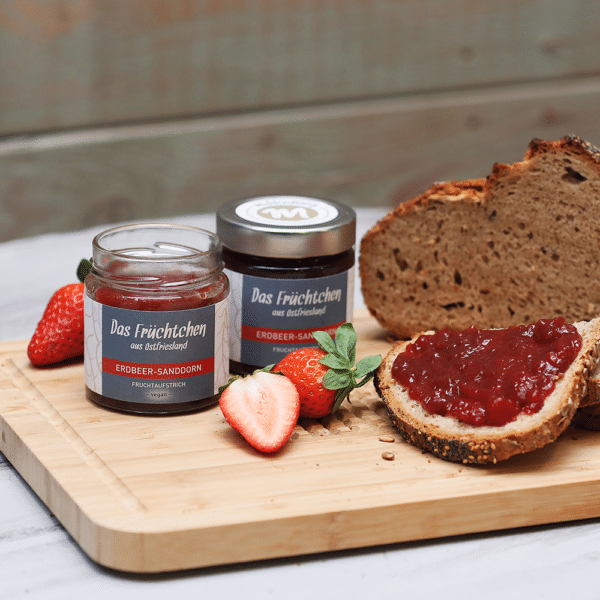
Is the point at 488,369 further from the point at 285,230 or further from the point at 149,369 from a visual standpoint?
the point at 149,369

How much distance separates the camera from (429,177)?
226 inches

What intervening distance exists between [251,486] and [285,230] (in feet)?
2.54

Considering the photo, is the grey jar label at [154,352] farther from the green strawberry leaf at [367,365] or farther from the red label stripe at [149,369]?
the green strawberry leaf at [367,365]

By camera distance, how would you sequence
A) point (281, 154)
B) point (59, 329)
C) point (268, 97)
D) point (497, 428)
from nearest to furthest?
point (497, 428)
point (59, 329)
point (268, 97)
point (281, 154)

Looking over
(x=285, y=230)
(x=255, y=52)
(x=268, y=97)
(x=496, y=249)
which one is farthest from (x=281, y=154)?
(x=285, y=230)

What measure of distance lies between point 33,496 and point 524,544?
1090 millimetres

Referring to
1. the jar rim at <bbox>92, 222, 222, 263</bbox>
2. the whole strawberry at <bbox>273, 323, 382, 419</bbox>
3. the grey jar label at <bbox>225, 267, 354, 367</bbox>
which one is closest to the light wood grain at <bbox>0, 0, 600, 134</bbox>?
the jar rim at <bbox>92, 222, 222, 263</bbox>

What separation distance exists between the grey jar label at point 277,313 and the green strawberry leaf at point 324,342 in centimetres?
22

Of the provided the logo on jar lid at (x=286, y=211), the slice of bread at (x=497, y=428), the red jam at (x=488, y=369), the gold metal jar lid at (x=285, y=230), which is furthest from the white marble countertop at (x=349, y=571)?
the logo on jar lid at (x=286, y=211)

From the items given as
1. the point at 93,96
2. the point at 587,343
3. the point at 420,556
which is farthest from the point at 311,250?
the point at 93,96

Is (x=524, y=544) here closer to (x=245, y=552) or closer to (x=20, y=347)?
(x=245, y=552)

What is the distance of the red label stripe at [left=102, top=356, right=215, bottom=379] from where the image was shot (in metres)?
2.19

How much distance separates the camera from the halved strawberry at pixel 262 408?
2.03m

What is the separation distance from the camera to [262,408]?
2.08m
